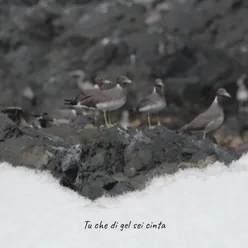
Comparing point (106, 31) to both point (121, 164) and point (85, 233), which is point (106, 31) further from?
point (85, 233)

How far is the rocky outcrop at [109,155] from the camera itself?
988 centimetres

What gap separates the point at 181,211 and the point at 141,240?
73cm

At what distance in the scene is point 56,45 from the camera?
31.4 meters

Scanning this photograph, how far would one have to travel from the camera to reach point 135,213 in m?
8.83

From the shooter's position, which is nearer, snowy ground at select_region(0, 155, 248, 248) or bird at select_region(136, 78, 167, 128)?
snowy ground at select_region(0, 155, 248, 248)

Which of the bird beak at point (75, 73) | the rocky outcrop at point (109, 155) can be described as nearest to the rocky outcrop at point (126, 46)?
the bird beak at point (75, 73)

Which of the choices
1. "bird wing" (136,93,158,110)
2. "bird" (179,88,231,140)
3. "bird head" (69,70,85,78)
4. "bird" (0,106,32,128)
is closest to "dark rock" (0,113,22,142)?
"bird" (0,106,32,128)

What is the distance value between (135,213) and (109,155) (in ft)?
5.12

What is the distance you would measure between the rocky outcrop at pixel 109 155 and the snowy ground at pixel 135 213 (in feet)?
0.82

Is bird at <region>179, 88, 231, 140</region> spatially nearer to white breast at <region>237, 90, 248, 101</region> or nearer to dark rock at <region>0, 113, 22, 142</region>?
dark rock at <region>0, 113, 22, 142</region>

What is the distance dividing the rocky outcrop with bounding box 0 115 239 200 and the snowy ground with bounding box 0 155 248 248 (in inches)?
9.8

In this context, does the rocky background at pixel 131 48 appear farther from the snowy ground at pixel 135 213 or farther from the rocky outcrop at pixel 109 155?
the snowy ground at pixel 135 213

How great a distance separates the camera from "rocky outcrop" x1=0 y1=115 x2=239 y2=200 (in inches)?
389

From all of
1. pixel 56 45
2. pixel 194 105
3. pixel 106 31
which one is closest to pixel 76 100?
pixel 194 105
